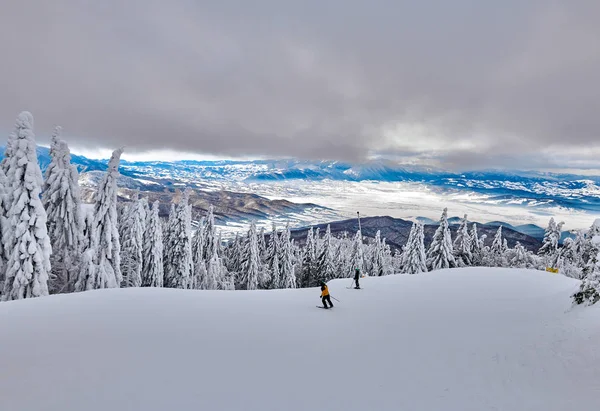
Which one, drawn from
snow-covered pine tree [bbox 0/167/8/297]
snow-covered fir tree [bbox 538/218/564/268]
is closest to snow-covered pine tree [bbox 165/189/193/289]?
snow-covered pine tree [bbox 0/167/8/297]

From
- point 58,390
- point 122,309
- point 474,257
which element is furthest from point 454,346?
point 474,257

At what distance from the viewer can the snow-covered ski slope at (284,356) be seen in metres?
7.46

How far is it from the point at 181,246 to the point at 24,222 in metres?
20.1

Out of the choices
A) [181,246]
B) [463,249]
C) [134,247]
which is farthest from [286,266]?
[463,249]

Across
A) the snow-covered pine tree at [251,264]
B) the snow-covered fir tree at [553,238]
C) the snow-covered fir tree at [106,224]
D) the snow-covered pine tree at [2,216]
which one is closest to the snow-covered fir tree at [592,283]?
the snow-covered fir tree at [106,224]

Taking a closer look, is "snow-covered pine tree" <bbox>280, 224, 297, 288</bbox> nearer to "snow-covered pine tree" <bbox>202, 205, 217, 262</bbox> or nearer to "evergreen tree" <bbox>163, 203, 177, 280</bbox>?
"snow-covered pine tree" <bbox>202, 205, 217, 262</bbox>

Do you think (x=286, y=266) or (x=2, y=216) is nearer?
(x=2, y=216)

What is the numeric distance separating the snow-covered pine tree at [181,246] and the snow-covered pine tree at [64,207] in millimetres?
12981

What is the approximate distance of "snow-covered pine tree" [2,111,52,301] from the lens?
66.4 feet

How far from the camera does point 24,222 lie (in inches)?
794

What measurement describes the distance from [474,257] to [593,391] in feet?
195

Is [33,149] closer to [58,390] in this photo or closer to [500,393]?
[58,390]

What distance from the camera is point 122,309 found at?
45.8 feet

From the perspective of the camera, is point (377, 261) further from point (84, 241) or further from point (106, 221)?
point (84, 241)
